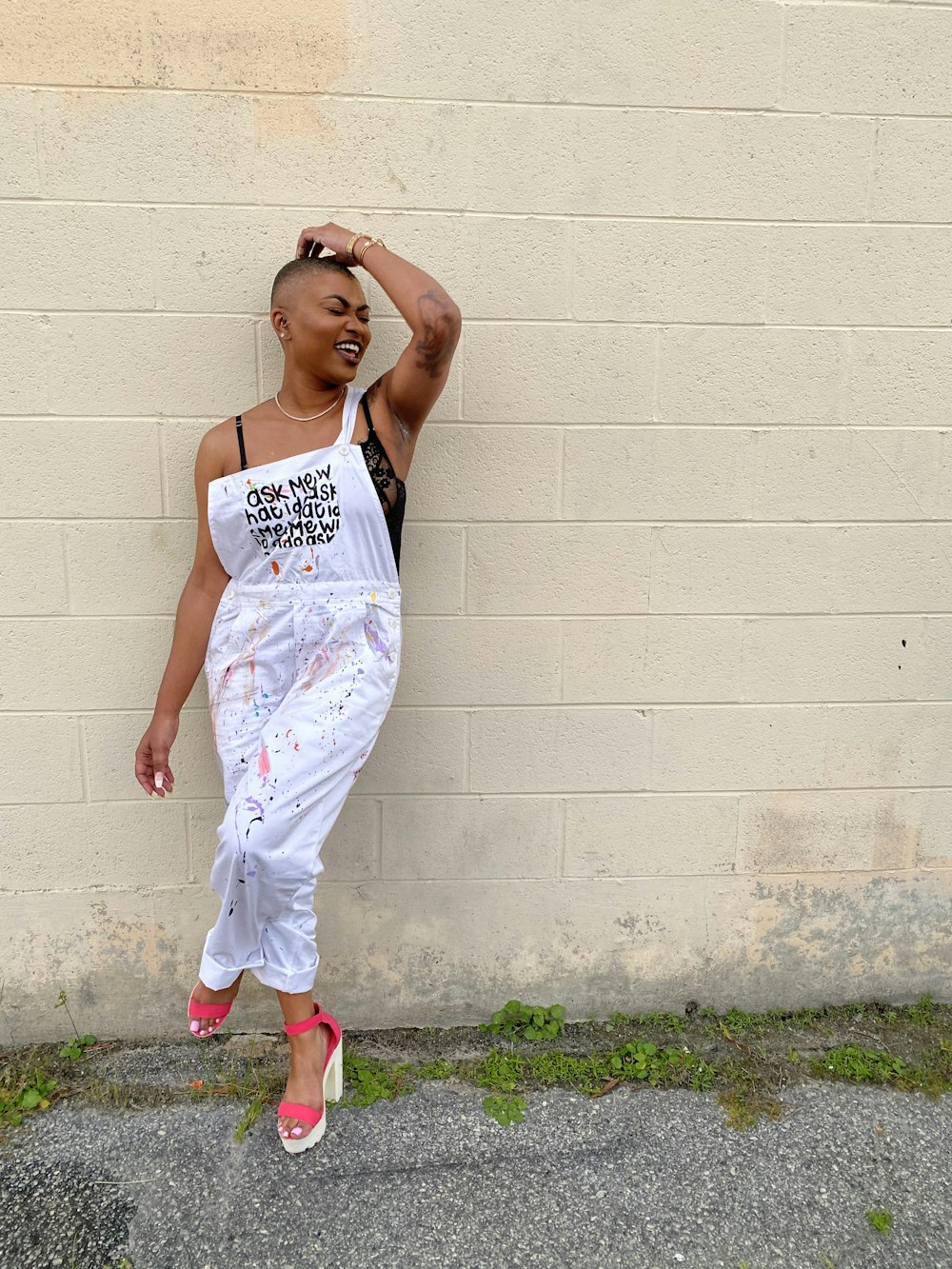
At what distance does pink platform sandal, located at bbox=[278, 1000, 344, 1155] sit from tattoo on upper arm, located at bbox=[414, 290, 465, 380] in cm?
171

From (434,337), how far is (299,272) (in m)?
0.40

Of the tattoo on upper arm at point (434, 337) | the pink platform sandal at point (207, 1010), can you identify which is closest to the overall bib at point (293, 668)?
the pink platform sandal at point (207, 1010)

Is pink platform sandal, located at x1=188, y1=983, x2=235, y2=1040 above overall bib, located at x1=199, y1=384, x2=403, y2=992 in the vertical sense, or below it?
below

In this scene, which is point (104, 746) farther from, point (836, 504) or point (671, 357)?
point (836, 504)

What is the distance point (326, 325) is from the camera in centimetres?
221

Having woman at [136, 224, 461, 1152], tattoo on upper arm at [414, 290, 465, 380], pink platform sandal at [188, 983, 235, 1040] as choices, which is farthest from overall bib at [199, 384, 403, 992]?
tattoo on upper arm at [414, 290, 465, 380]

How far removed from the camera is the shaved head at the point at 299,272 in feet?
7.26

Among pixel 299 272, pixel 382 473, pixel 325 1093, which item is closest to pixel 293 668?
pixel 382 473

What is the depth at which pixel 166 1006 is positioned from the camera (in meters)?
2.78

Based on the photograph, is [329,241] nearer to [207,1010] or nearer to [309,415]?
[309,415]

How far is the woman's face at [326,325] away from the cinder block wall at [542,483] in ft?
0.78

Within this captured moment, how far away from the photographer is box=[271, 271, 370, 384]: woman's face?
2207 mm

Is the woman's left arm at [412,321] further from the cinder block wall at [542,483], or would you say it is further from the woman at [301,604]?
the cinder block wall at [542,483]

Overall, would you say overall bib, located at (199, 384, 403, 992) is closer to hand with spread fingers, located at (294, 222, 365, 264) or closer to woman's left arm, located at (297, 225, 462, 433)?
woman's left arm, located at (297, 225, 462, 433)
